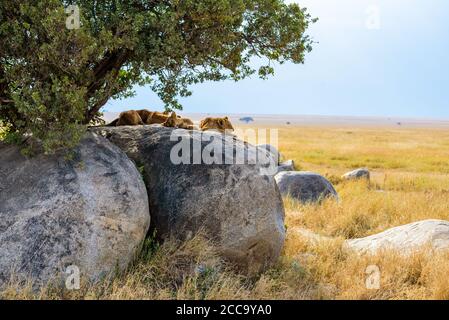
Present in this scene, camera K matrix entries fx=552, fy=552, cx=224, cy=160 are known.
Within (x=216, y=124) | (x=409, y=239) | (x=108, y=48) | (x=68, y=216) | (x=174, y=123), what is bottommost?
(x=409, y=239)

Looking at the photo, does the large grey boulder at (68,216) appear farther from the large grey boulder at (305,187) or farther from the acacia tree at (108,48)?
the large grey boulder at (305,187)

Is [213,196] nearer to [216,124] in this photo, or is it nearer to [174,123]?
[174,123]

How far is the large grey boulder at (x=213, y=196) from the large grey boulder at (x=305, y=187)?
6.56 metres

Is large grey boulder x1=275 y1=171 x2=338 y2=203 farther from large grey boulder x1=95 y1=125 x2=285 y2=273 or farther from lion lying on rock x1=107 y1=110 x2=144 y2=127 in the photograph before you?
large grey boulder x1=95 y1=125 x2=285 y2=273

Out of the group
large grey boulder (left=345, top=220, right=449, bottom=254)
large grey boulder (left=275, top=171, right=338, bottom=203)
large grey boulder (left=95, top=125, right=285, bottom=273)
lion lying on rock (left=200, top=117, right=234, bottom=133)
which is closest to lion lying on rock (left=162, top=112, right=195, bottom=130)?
large grey boulder (left=95, top=125, right=285, bottom=273)

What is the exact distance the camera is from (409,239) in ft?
33.4

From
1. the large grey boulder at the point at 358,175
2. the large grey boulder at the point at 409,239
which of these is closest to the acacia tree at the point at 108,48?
the large grey boulder at the point at 409,239

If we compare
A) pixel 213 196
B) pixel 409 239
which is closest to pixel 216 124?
pixel 409 239

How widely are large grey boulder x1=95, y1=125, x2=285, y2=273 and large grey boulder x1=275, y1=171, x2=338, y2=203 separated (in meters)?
6.56

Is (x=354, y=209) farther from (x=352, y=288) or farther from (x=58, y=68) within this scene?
(x=58, y=68)

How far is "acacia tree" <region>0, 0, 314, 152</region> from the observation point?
7.07 meters

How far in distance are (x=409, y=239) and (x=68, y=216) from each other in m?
6.33

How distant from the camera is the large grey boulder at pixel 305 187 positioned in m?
15.3

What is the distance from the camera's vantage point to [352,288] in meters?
7.80
